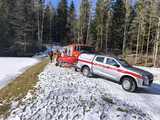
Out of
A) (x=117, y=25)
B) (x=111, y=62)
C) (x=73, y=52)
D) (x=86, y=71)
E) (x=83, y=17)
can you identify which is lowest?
(x=86, y=71)

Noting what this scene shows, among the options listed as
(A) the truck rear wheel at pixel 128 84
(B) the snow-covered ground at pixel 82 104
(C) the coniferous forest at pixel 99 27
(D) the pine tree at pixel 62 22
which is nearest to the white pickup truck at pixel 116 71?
(A) the truck rear wheel at pixel 128 84

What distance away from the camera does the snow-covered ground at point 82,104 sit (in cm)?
696

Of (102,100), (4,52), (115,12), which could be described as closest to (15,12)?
(4,52)

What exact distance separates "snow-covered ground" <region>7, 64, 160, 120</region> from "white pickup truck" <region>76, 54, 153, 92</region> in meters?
0.70

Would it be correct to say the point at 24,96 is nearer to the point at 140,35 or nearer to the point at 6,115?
the point at 6,115

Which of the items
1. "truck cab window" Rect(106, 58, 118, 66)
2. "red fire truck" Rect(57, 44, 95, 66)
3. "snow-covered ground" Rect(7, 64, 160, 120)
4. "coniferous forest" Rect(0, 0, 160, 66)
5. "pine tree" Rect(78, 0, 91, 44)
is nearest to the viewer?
"snow-covered ground" Rect(7, 64, 160, 120)

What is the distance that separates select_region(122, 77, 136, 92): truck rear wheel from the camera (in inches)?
436

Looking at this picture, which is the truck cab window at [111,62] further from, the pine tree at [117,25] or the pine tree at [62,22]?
the pine tree at [62,22]

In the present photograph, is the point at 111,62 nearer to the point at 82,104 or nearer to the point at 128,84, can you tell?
the point at 128,84

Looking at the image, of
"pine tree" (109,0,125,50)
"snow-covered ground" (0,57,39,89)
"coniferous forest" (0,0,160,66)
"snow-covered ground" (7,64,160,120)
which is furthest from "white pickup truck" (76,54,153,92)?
"pine tree" (109,0,125,50)

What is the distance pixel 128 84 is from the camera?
11227mm

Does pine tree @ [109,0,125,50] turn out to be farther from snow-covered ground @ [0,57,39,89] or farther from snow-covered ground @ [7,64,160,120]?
snow-covered ground @ [7,64,160,120]

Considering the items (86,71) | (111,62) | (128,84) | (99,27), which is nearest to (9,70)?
(86,71)

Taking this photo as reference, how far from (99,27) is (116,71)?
32.7 m
